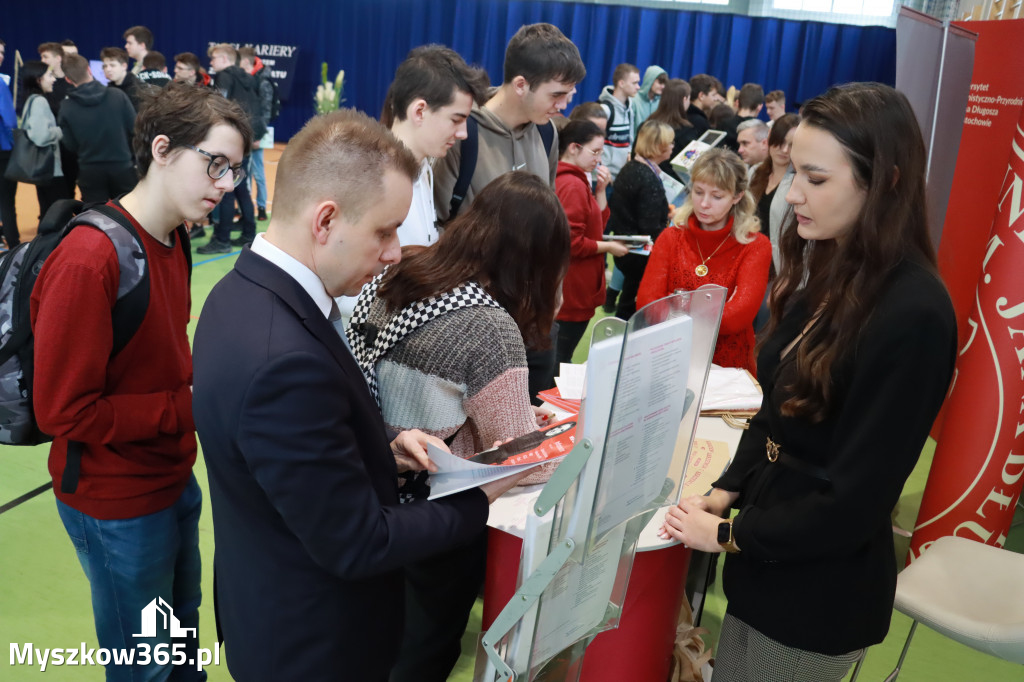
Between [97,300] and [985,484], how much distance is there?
290 cm

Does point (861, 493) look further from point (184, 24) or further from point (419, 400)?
point (184, 24)

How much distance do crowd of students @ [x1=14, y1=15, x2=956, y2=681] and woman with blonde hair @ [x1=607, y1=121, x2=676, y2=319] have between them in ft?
9.59

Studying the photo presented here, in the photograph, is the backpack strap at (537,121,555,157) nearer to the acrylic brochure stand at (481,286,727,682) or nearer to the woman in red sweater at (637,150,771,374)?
the woman in red sweater at (637,150,771,374)

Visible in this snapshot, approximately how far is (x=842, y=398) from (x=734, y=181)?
75.3 inches

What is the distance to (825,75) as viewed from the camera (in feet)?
42.2

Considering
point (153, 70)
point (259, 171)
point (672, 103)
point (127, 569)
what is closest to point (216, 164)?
point (127, 569)

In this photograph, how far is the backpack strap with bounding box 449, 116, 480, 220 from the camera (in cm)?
281

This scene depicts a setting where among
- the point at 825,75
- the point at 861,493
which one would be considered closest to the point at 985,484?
the point at 861,493

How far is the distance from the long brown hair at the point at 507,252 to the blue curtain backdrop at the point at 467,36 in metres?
12.2

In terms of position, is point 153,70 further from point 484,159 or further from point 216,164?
point 216,164

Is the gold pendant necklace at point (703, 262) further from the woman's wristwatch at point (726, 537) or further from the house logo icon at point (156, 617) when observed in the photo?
the house logo icon at point (156, 617)

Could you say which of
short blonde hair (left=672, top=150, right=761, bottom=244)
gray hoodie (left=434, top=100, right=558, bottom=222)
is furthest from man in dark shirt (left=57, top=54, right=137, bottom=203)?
short blonde hair (left=672, top=150, right=761, bottom=244)

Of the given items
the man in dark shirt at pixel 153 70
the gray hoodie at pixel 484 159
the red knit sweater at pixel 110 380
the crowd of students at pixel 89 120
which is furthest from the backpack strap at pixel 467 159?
the man in dark shirt at pixel 153 70

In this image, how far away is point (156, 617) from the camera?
1.78m
